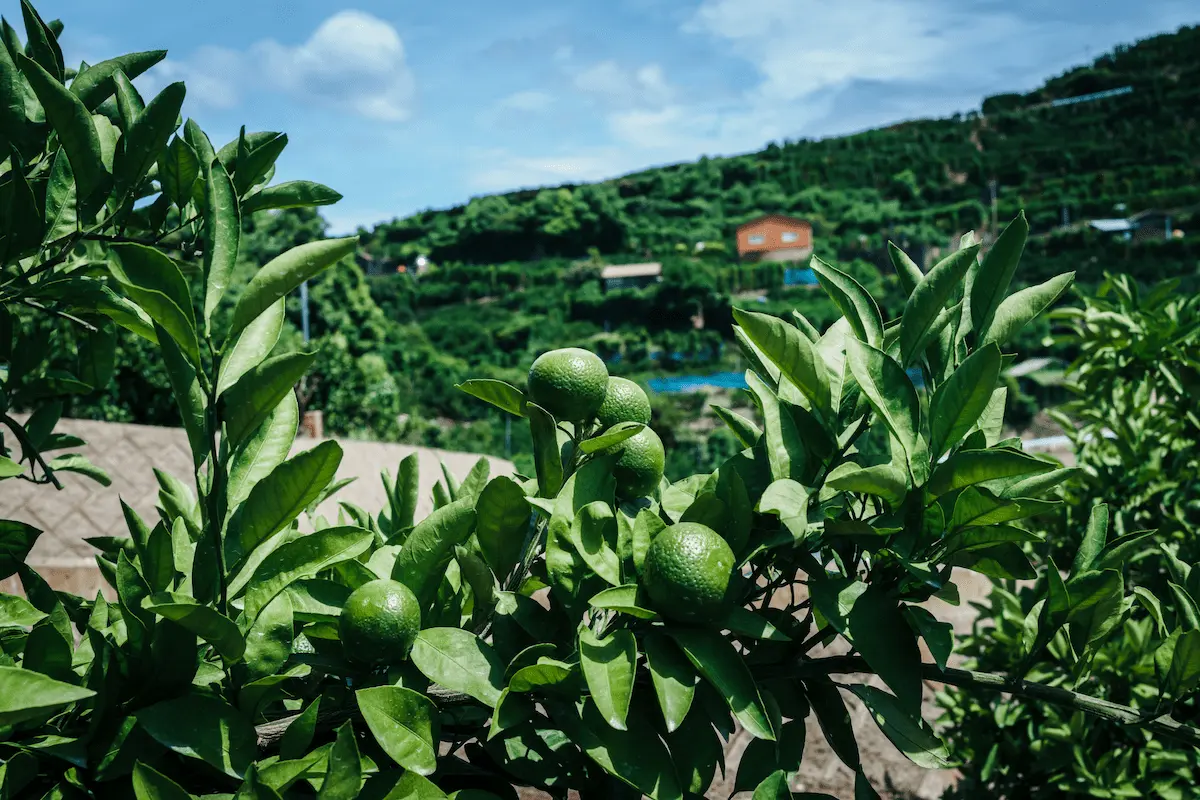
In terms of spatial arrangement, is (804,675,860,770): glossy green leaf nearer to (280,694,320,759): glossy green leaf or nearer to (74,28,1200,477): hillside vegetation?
(280,694,320,759): glossy green leaf

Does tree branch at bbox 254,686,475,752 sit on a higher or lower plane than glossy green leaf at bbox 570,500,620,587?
lower

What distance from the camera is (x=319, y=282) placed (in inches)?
806

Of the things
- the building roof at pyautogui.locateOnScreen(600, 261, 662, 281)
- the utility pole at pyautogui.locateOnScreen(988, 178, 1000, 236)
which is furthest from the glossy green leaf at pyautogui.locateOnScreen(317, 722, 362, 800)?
the utility pole at pyautogui.locateOnScreen(988, 178, 1000, 236)

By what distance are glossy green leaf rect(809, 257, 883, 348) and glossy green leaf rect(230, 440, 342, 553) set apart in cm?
43

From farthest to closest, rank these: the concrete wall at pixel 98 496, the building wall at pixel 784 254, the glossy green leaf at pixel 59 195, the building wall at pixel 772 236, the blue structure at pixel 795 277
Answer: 1. the building wall at pixel 772 236
2. the building wall at pixel 784 254
3. the blue structure at pixel 795 277
4. the concrete wall at pixel 98 496
5. the glossy green leaf at pixel 59 195

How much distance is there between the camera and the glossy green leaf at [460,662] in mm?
619

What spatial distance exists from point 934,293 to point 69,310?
103cm

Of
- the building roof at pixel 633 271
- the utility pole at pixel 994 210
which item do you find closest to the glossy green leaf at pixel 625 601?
the building roof at pixel 633 271

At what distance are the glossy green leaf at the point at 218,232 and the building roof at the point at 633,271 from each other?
37277 mm

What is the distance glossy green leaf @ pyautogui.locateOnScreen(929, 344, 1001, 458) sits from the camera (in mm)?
640

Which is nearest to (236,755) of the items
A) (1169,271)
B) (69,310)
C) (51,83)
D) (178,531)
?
(178,531)

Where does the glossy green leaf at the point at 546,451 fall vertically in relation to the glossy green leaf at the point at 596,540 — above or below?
above

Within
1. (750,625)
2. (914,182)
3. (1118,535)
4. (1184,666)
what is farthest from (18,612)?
(914,182)

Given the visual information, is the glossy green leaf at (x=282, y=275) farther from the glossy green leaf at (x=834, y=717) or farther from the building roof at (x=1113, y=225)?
the building roof at (x=1113, y=225)
